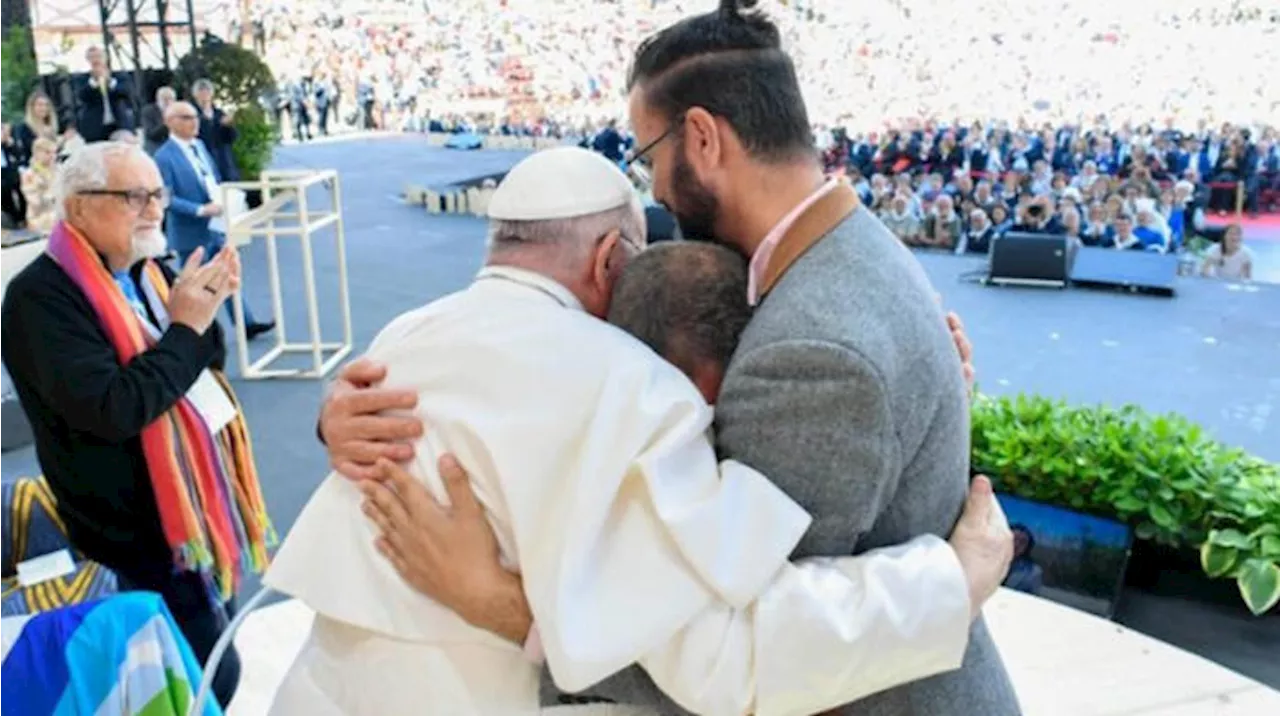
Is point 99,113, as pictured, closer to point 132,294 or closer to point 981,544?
point 132,294

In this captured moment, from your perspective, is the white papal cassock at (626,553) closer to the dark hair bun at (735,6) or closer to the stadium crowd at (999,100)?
the dark hair bun at (735,6)

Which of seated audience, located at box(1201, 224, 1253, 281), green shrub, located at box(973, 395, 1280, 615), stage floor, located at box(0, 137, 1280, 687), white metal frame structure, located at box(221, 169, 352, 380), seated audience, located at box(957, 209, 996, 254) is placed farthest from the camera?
seated audience, located at box(957, 209, 996, 254)

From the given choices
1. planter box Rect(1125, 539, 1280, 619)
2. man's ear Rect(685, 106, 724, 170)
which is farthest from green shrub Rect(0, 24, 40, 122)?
man's ear Rect(685, 106, 724, 170)

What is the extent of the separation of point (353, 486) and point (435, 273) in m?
7.18

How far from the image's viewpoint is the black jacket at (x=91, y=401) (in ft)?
6.31

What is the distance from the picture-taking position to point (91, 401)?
191cm

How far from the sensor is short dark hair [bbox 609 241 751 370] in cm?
99

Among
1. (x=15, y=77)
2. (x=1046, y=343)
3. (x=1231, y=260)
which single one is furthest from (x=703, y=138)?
(x=15, y=77)

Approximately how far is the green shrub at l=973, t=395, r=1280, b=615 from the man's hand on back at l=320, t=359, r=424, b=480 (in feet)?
8.81

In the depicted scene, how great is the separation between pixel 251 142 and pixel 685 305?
26.6 ft

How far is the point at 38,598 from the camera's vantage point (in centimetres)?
192

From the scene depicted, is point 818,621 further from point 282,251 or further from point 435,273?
point 282,251

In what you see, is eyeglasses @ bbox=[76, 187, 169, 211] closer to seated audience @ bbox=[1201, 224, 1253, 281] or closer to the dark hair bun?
the dark hair bun

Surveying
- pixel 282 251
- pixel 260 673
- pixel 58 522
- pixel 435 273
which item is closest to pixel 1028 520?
pixel 260 673
